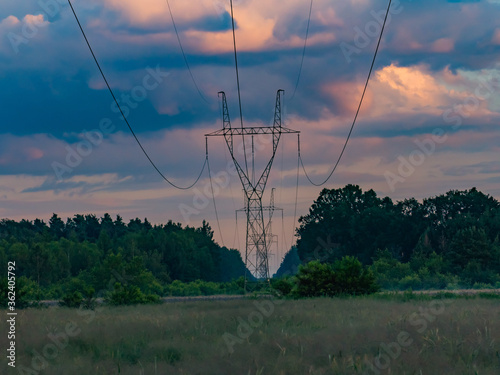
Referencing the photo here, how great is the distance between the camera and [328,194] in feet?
470

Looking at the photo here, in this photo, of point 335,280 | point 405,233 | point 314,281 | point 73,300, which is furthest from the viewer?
point 405,233

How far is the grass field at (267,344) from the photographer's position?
1577cm

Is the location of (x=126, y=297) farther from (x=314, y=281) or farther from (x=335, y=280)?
(x=335, y=280)

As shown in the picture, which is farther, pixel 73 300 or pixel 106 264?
pixel 106 264

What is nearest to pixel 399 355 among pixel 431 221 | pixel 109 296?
pixel 109 296

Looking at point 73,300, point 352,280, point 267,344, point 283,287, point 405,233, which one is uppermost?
point 405,233

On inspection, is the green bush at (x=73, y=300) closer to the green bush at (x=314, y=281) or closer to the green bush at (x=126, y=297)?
the green bush at (x=126, y=297)

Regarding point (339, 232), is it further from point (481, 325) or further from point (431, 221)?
point (481, 325)

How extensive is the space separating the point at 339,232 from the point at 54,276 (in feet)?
183

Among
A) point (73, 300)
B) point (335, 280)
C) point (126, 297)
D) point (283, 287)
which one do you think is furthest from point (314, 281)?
point (73, 300)

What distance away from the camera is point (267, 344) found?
61.6ft

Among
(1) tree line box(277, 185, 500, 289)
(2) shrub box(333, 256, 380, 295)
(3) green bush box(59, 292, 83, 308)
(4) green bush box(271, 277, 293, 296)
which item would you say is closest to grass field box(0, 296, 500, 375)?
(3) green bush box(59, 292, 83, 308)

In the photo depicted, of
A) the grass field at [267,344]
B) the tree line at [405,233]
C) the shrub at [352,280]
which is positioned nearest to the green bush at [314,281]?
the shrub at [352,280]

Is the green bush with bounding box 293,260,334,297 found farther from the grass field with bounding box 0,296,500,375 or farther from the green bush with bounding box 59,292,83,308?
the grass field with bounding box 0,296,500,375
